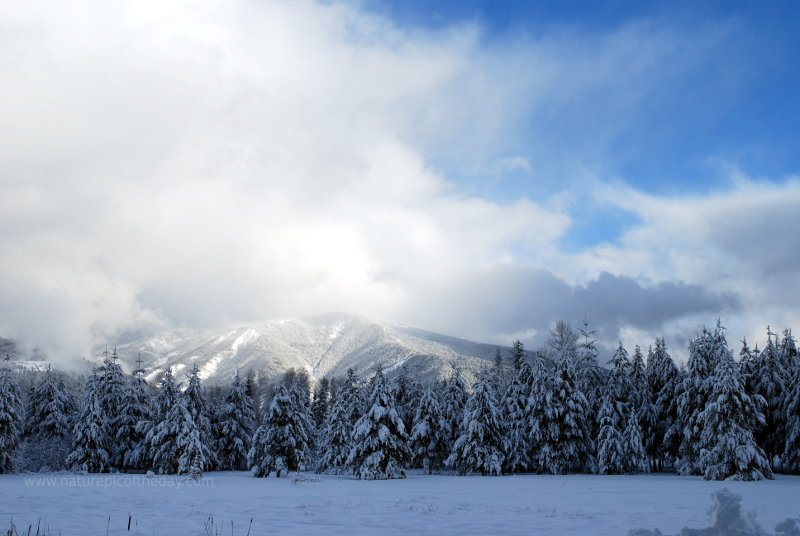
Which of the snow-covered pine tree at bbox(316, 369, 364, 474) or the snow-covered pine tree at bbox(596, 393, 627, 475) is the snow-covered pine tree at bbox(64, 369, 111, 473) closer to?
the snow-covered pine tree at bbox(316, 369, 364, 474)

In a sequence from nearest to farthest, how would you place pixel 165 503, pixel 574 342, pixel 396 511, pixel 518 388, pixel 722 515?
1. pixel 722 515
2. pixel 396 511
3. pixel 165 503
4. pixel 518 388
5. pixel 574 342

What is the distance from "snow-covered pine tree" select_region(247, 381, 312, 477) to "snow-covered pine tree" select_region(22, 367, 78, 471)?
63.4 ft

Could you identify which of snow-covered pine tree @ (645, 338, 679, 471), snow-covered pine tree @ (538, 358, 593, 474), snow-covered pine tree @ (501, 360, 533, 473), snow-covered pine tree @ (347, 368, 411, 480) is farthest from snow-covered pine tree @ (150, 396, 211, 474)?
snow-covered pine tree @ (645, 338, 679, 471)

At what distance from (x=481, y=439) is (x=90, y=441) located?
35.1 m

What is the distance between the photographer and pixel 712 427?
131 ft

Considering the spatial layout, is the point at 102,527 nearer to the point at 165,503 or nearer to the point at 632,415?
the point at 165,503

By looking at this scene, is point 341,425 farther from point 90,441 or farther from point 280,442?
point 90,441

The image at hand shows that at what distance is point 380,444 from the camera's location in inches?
1738

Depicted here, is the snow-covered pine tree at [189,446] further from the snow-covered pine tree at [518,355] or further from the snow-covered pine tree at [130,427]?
the snow-covered pine tree at [518,355]

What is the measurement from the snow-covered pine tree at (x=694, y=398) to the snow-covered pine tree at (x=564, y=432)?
25.6 feet

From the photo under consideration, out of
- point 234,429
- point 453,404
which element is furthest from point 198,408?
point 453,404

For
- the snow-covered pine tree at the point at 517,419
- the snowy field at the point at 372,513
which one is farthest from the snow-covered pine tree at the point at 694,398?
the snowy field at the point at 372,513

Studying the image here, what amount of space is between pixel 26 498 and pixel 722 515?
24.1 m

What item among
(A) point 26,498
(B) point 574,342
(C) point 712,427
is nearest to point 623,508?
(A) point 26,498
